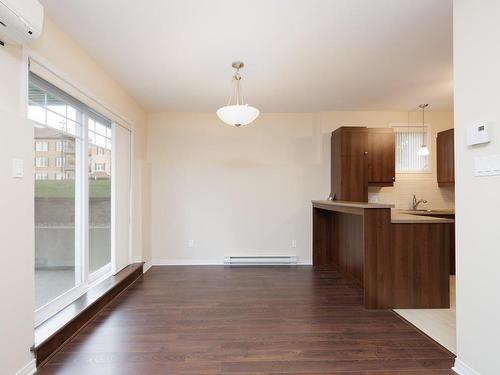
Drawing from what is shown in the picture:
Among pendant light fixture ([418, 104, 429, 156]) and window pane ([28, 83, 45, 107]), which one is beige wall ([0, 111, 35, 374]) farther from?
pendant light fixture ([418, 104, 429, 156])

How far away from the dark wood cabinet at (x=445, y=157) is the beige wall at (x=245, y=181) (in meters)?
0.20

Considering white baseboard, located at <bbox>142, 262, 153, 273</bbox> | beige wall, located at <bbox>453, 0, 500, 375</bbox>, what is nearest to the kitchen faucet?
beige wall, located at <bbox>453, 0, 500, 375</bbox>

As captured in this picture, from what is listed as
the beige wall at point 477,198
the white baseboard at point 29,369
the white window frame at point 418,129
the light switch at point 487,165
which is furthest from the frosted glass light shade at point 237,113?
the white window frame at point 418,129

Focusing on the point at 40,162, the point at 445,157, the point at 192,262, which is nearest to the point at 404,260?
the point at 445,157

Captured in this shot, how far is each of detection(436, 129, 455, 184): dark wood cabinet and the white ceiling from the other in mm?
829

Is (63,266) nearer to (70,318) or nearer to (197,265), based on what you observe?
(70,318)

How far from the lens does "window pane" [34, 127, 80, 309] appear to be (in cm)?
250

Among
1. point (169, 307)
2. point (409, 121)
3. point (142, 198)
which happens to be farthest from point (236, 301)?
point (409, 121)

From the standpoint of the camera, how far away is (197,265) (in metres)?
4.89

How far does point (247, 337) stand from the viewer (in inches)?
94.6

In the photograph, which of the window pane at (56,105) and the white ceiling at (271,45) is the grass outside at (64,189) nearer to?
the window pane at (56,105)

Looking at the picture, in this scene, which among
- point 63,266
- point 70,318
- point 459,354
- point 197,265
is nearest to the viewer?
point 459,354

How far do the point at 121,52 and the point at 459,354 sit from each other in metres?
3.89

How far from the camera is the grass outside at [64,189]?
2527 millimetres
